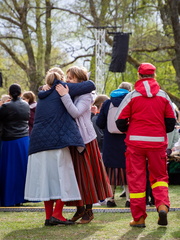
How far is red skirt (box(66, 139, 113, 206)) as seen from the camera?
6113 millimetres

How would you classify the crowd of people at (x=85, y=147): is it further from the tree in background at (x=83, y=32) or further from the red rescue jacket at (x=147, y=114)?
the tree in background at (x=83, y=32)

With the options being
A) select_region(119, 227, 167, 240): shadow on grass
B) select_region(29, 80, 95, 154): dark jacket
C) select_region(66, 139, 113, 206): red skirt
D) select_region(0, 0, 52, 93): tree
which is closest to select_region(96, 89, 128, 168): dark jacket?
select_region(66, 139, 113, 206): red skirt

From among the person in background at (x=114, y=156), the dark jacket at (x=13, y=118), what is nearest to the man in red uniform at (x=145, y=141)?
the person in background at (x=114, y=156)

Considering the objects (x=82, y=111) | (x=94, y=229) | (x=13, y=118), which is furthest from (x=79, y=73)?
(x=13, y=118)

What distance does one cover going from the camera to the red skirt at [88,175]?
20.1 ft

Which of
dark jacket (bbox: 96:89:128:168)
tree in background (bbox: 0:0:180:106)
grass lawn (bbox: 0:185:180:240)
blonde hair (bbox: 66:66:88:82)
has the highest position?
tree in background (bbox: 0:0:180:106)

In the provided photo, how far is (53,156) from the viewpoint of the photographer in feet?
19.4

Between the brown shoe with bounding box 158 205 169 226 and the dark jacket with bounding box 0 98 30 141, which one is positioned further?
the dark jacket with bounding box 0 98 30 141

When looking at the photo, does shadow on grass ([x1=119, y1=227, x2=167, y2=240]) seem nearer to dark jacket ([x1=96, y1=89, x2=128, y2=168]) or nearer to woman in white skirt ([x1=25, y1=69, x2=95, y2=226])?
woman in white skirt ([x1=25, y1=69, x2=95, y2=226])

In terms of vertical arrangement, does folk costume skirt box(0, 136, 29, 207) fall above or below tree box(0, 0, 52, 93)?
below

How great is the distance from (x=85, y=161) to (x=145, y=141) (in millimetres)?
706

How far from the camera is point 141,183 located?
588cm

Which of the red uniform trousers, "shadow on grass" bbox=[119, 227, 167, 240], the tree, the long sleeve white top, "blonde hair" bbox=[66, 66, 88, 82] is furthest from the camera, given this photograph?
the tree

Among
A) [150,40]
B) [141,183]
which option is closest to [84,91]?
[141,183]
